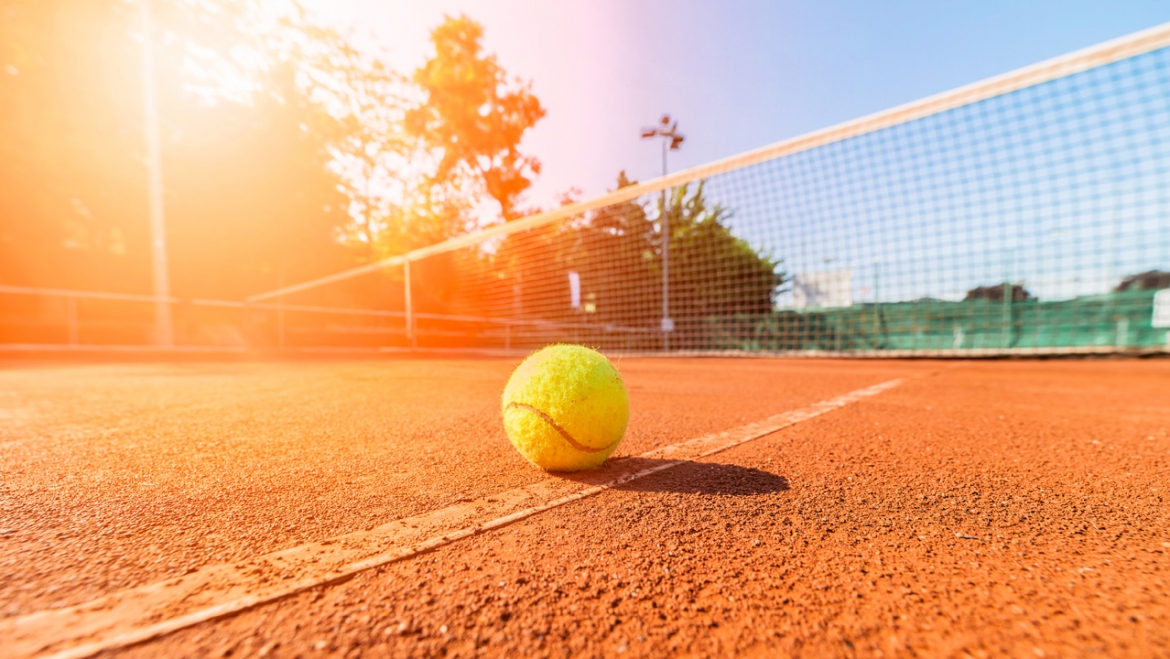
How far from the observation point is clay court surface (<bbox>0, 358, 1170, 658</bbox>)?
→ 781 mm

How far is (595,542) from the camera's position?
1105 mm

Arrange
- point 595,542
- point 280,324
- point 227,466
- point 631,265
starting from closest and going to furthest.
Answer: point 595,542, point 227,466, point 280,324, point 631,265

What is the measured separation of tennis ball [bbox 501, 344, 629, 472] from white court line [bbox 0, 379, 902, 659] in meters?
0.16

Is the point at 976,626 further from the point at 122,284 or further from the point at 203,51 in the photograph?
the point at 203,51

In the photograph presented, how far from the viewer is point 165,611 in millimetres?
828

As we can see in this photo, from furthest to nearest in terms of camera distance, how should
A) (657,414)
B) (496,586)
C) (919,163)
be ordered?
(919,163) < (657,414) < (496,586)

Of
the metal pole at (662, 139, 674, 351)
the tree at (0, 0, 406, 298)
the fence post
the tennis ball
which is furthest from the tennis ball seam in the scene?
the tree at (0, 0, 406, 298)

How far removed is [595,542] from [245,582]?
0.71 m

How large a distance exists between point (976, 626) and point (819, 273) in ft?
28.3

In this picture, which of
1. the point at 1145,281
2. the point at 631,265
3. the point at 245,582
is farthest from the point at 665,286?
the point at 245,582

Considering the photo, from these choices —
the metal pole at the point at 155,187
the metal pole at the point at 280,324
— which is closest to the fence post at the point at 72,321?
the metal pole at the point at 155,187

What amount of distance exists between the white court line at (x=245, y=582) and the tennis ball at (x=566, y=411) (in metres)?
0.16

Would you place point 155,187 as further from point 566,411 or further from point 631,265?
point 566,411

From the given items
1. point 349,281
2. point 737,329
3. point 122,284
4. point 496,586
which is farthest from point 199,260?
point 496,586
